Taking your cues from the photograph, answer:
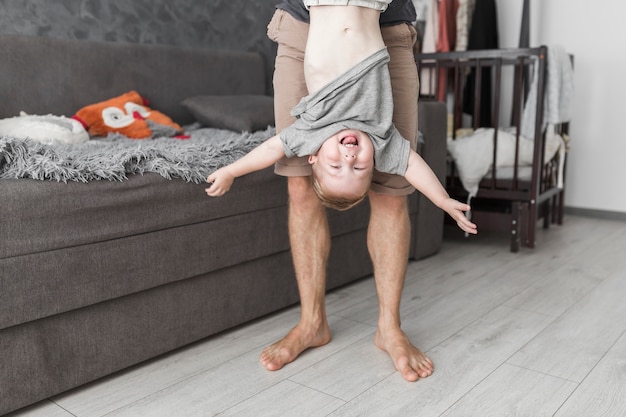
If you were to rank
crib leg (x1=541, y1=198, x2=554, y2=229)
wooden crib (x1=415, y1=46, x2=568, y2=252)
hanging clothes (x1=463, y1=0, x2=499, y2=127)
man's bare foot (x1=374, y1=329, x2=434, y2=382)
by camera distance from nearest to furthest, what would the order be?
man's bare foot (x1=374, y1=329, x2=434, y2=382) → wooden crib (x1=415, y1=46, x2=568, y2=252) → crib leg (x1=541, y1=198, x2=554, y2=229) → hanging clothes (x1=463, y1=0, x2=499, y2=127)

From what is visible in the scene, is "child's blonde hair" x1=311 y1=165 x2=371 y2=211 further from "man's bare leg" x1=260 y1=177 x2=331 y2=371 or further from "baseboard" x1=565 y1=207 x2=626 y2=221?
"baseboard" x1=565 y1=207 x2=626 y2=221

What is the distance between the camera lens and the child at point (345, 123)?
1242 mm

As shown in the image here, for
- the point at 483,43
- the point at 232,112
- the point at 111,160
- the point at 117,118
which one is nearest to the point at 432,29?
the point at 483,43

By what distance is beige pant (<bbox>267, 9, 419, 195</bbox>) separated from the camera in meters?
1.43

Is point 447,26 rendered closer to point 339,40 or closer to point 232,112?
point 232,112

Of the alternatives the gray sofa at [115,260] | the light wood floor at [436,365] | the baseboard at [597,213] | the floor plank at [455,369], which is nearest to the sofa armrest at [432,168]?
the light wood floor at [436,365]

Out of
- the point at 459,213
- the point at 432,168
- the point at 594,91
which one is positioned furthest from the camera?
the point at 594,91

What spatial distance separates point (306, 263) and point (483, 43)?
8.12 ft

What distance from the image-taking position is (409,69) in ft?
4.73

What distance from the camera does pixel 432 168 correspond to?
232cm

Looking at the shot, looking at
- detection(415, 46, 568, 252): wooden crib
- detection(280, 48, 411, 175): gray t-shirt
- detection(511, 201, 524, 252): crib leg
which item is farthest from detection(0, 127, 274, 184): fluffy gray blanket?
detection(511, 201, 524, 252): crib leg

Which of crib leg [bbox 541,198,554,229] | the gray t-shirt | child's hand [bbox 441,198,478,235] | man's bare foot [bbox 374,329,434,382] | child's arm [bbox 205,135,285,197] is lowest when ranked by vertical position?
crib leg [bbox 541,198,554,229]

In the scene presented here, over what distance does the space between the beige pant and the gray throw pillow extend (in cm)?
86

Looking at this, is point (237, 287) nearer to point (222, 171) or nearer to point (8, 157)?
point (222, 171)
